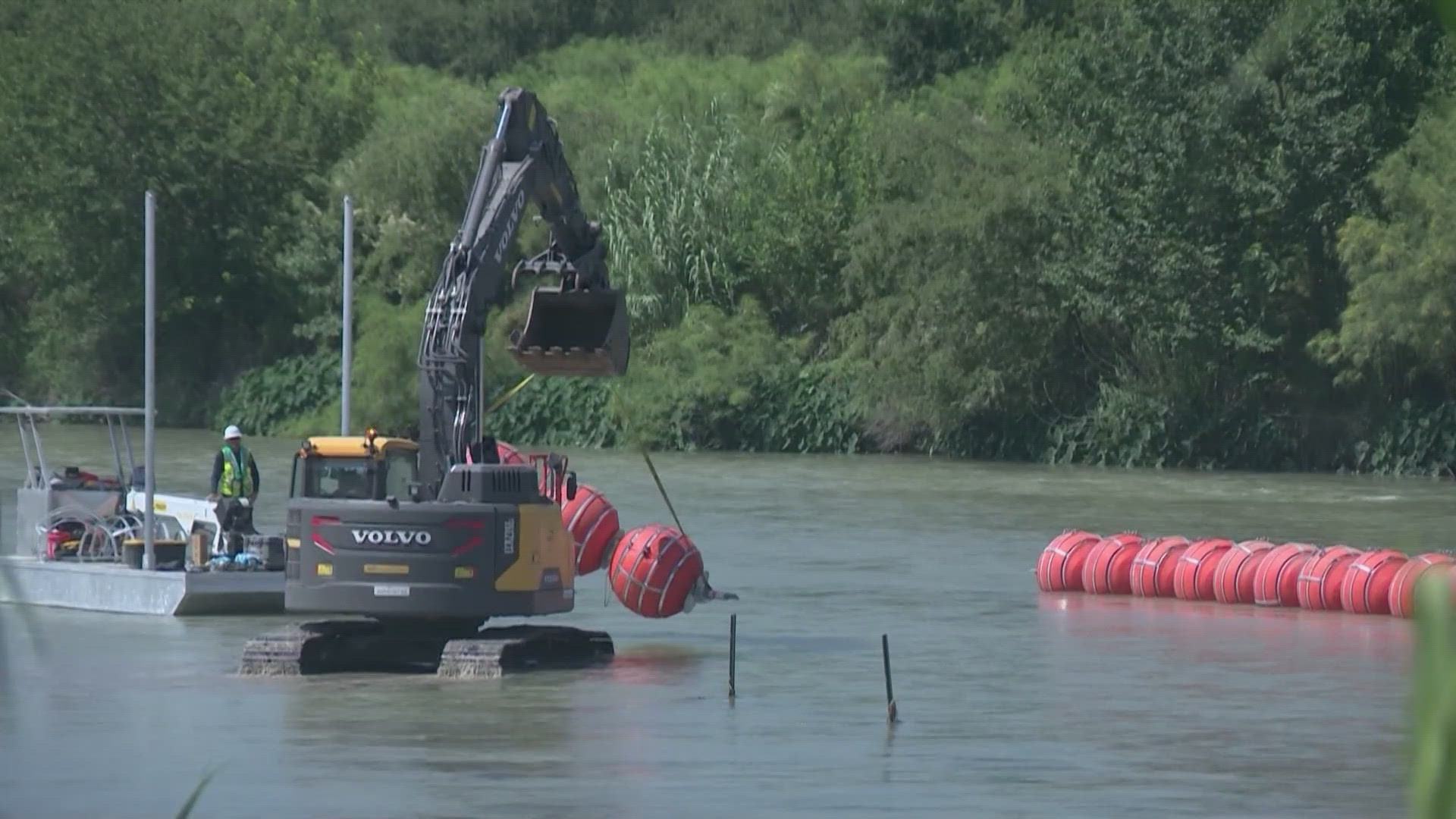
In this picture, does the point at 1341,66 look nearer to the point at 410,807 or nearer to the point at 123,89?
the point at 123,89

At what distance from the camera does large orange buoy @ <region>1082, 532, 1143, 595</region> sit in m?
26.1

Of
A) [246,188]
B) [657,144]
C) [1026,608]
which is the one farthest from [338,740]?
[246,188]

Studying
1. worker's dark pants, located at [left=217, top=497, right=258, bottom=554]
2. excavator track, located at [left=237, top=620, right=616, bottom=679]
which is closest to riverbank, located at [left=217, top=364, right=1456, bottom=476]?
worker's dark pants, located at [left=217, top=497, right=258, bottom=554]

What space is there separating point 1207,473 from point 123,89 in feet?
110

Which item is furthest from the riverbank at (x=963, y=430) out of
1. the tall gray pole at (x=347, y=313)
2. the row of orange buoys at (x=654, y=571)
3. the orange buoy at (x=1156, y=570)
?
the row of orange buoys at (x=654, y=571)

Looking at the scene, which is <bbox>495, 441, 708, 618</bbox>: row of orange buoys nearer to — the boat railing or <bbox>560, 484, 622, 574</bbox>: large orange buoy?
<bbox>560, 484, 622, 574</bbox>: large orange buoy

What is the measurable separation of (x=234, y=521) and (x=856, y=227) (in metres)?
34.1

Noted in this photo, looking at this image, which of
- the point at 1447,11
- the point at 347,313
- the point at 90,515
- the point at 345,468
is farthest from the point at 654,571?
the point at 1447,11

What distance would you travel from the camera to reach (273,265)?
66.6 metres

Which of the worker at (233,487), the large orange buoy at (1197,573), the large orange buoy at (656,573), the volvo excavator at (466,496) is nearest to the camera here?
the volvo excavator at (466,496)

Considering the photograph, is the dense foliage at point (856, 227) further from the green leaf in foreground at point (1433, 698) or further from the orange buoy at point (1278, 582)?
the green leaf in foreground at point (1433, 698)

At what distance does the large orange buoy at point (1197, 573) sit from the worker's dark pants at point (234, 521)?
31.8 feet

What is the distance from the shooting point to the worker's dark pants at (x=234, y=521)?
22.0 m

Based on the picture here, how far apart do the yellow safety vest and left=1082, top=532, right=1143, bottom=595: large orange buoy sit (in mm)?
9257
